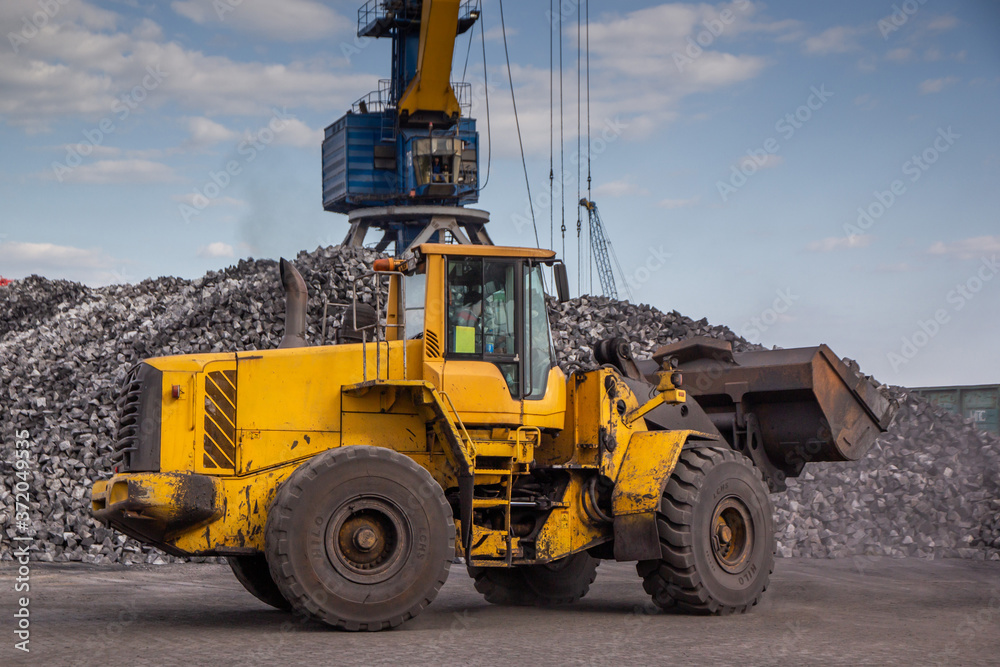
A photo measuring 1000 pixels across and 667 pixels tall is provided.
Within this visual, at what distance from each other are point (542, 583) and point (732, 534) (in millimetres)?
2016

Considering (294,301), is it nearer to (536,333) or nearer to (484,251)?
(484,251)

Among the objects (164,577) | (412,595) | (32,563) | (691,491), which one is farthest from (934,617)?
(32,563)

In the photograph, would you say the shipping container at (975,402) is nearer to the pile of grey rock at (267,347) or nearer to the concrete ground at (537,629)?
the pile of grey rock at (267,347)

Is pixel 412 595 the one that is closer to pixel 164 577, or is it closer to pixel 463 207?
pixel 164 577

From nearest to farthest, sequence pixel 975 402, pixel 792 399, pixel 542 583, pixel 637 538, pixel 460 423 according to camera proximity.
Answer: pixel 460 423 < pixel 637 538 < pixel 542 583 < pixel 792 399 < pixel 975 402

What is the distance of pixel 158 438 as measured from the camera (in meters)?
8.63

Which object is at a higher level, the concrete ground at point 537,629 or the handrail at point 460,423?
the handrail at point 460,423

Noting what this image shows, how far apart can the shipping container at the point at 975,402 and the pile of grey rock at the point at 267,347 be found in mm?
1602

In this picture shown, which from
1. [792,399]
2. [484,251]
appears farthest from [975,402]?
[484,251]

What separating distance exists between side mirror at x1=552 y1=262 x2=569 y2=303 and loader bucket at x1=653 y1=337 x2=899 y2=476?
225cm

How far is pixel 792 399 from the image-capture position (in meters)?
11.6

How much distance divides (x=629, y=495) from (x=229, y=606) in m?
4.06

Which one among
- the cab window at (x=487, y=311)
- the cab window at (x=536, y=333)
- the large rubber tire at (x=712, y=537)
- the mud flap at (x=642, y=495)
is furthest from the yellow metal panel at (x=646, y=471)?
the cab window at (x=487, y=311)

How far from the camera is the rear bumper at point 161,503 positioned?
27.4ft
